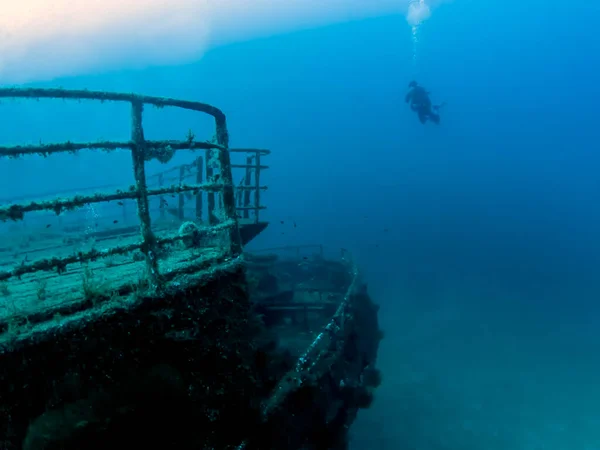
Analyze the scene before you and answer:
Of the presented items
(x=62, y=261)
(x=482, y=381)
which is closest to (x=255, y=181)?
(x=62, y=261)

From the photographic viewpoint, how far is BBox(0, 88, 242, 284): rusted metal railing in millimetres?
2293

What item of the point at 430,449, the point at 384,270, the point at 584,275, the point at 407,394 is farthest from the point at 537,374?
the point at 584,275

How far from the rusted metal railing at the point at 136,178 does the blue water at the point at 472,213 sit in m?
1.92

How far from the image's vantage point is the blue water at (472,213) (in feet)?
60.8

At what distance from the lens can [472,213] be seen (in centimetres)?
10919

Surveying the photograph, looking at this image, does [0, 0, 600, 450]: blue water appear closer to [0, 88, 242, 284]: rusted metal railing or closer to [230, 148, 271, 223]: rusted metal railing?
[0, 88, 242, 284]: rusted metal railing

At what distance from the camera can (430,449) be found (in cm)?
1366

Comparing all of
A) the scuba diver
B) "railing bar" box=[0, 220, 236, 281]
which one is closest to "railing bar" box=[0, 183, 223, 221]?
"railing bar" box=[0, 220, 236, 281]

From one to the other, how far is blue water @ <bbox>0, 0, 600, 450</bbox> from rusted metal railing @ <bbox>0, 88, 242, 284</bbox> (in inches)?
75.6

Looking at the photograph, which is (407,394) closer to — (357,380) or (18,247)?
Result: (357,380)

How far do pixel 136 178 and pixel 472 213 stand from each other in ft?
388

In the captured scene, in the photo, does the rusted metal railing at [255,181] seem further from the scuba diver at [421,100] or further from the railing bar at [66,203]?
the scuba diver at [421,100]

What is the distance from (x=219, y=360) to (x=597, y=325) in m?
48.2

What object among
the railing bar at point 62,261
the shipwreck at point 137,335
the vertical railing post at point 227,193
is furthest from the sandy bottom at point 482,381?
the railing bar at point 62,261
